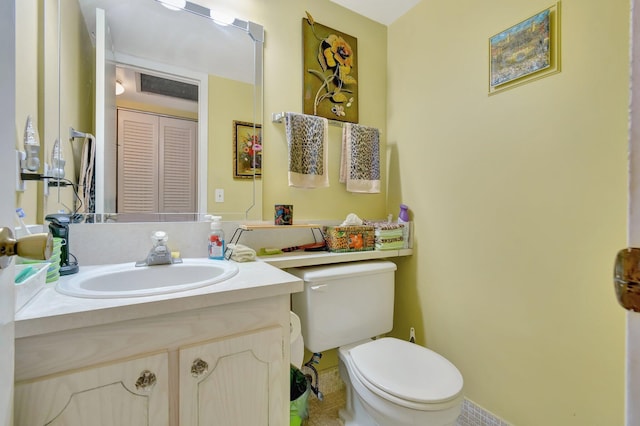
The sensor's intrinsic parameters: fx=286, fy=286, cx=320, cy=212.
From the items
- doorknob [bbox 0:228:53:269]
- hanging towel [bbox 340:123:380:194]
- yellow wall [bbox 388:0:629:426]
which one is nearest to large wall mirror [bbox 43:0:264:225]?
hanging towel [bbox 340:123:380:194]

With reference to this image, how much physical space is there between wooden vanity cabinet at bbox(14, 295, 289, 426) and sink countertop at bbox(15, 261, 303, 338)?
36mm

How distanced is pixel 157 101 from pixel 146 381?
1075mm

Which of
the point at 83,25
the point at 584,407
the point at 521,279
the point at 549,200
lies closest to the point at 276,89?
the point at 83,25

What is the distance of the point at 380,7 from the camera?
1.71 m

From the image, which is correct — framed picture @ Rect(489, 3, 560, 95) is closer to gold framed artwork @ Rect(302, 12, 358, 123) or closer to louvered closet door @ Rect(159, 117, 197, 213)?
gold framed artwork @ Rect(302, 12, 358, 123)

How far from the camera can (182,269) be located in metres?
1.09

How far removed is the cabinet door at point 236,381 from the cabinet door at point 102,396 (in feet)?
0.19

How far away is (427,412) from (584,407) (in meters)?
0.59

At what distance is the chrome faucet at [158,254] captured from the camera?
107 cm

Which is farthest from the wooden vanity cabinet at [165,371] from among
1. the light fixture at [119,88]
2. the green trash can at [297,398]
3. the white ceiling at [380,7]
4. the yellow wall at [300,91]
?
the white ceiling at [380,7]

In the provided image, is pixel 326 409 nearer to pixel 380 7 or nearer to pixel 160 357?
pixel 160 357

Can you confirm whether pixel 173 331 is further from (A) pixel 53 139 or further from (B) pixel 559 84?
(B) pixel 559 84

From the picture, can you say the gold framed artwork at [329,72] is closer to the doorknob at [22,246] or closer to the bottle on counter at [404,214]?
the bottle on counter at [404,214]

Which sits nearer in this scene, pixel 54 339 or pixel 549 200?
pixel 54 339
